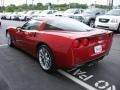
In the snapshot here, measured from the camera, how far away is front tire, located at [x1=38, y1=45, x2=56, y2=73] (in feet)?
17.5

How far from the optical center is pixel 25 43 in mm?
6707

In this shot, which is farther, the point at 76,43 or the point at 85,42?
the point at 85,42

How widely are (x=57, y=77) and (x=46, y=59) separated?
581 millimetres

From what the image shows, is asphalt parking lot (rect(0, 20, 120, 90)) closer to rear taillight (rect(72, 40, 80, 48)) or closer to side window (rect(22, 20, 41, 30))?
rear taillight (rect(72, 40, 80, 48))

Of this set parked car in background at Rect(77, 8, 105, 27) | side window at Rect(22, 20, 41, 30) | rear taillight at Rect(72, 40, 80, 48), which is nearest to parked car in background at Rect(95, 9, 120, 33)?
parked car in background at Rect(77, 8, 105, 27)

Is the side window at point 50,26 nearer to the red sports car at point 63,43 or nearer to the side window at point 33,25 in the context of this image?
the red sports car at point 63,43

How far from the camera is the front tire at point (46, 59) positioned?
5.34 m

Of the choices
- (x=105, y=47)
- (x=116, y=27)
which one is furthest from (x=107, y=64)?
(x=116, y=27)

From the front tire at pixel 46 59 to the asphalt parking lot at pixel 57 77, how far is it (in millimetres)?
141

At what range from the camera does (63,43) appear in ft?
16.0

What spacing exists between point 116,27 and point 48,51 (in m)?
8.56

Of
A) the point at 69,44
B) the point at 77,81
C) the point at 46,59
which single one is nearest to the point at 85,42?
the point at 69,44

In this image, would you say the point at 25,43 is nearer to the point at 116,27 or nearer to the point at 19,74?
the point at 19,74

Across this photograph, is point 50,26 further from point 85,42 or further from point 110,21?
point 110,21
